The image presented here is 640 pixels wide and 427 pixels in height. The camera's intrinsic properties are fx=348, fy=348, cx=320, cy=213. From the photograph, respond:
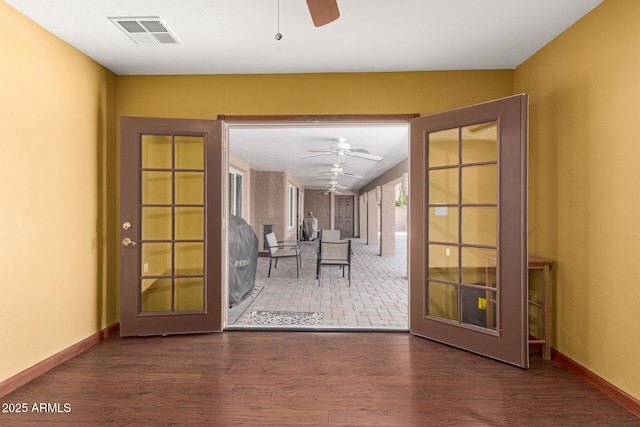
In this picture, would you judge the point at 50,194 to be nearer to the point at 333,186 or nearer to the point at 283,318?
the point at 283,318

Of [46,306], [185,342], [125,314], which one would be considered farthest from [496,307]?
[46,306]

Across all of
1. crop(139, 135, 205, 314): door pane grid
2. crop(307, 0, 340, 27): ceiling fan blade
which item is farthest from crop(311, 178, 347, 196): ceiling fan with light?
crop(307, 0, 340, 27): ceiling fan blade

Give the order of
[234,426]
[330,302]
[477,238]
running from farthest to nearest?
[330,302] < [477,238] < [234,426]

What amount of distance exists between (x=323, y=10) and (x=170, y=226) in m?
2.47

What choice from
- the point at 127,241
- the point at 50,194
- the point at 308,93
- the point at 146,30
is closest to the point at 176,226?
the point at 127,241

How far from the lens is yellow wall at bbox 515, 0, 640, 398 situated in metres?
2.15

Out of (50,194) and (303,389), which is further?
(50,194)

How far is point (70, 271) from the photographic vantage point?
2.88 meters

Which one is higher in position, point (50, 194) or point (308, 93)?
point (308, 93)

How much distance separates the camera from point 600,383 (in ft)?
7.69

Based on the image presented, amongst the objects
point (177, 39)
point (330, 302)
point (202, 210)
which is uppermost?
point (177, 39)

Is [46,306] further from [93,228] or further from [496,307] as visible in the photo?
[496,307]

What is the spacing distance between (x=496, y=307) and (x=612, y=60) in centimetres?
190

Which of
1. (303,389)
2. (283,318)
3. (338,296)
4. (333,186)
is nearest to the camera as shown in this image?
(303,389)
